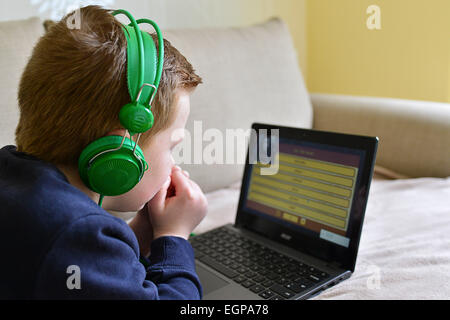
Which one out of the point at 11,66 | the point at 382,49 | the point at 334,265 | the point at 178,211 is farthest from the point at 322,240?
the point at 382,49

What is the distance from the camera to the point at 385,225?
982mm

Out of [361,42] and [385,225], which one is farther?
[361,42]

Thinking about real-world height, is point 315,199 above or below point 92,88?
below

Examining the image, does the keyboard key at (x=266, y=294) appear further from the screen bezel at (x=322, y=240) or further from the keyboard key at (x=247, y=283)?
the screen bezel at (x=322, y=240)

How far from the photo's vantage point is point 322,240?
82 cm

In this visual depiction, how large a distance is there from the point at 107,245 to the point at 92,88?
19cm

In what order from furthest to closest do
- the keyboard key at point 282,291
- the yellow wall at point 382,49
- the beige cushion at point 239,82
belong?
the yellow wall at point 382,49
the beige cushion at point 239,82
the keyboard key at point 282,291

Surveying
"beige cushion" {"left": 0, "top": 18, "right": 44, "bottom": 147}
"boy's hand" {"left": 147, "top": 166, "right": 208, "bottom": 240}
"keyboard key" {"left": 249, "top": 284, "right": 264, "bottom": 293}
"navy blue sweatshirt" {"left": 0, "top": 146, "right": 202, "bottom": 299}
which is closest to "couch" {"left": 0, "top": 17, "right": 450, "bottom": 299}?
"beige cushion" {"left": 0, "top": 18, "right": 44, "bottom": 147}

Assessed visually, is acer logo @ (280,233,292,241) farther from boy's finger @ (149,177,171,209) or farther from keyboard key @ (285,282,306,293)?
boy's finger @ (149,177,171,209)

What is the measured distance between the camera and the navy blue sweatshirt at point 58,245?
0.49 m

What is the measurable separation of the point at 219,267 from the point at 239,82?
Result: 61 cm

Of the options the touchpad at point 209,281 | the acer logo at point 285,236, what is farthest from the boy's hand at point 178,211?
the acer logo at point 285,236
